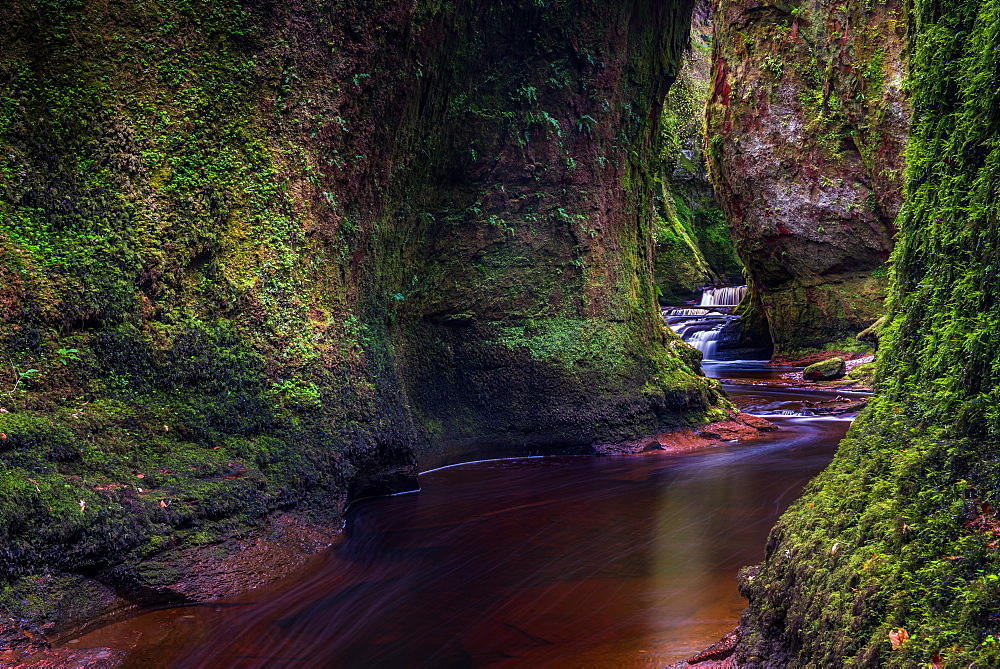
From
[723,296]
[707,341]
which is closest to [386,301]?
[707,341]

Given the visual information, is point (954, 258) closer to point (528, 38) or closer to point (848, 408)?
point (528, 38)

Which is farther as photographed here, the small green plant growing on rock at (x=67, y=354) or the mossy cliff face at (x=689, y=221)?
the mossy cliff face at (x=689, y=221)

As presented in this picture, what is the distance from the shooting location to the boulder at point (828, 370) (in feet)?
48.7

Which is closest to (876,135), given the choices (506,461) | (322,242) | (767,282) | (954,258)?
(767,282)

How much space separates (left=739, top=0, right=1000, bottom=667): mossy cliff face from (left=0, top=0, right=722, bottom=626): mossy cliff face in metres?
3.31

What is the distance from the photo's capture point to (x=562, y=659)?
3.48 m

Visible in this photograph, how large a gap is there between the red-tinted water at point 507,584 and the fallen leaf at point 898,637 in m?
1.48

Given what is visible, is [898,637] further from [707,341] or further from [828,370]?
[707,341]

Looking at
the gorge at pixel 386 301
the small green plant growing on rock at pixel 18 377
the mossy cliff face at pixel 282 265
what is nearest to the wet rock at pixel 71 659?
the gorge at pixel 386 301

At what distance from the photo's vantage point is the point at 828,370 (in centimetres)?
1488

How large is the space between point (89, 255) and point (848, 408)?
1074 cm

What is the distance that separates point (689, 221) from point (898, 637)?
31767mm

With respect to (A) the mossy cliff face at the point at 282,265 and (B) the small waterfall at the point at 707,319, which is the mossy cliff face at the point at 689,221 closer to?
(B) the small waterfall at the point at 707,319

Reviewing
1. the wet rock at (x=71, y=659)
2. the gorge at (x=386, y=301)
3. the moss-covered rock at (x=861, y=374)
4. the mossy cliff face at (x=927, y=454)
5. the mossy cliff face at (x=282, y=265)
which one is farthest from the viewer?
the moss-covered rock at (x=861, y=374)
